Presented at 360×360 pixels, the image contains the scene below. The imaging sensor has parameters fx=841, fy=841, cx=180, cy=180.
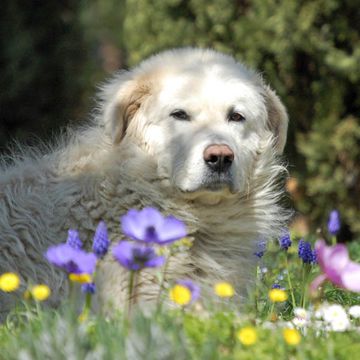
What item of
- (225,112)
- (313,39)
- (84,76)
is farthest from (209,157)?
(84,76)

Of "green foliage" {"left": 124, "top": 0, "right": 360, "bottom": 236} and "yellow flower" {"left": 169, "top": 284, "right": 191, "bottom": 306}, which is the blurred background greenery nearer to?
"green foliage" {"left": 124, "top": 0, "right": 360, "bottom": 236}

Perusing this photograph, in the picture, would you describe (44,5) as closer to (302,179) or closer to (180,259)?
(302,179)

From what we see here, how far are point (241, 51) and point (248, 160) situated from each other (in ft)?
19.9

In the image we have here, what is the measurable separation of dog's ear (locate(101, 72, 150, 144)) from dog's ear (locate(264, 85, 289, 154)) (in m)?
0.72

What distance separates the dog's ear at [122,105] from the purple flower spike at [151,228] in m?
1.69

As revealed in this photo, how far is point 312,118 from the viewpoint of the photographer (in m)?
10.4

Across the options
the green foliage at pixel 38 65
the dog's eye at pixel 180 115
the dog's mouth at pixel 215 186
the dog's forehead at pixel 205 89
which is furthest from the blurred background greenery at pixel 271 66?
the dog's mouth at pixel 215 186

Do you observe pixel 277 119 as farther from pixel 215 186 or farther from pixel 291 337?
pixel 291 337

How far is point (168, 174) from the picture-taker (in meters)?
4.37

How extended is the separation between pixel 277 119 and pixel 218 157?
2.83 feet

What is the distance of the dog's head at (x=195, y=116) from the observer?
13.7 ft

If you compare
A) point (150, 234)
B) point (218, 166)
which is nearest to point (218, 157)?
point (218, 166)

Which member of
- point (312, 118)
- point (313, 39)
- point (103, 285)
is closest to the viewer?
point (103, 285)

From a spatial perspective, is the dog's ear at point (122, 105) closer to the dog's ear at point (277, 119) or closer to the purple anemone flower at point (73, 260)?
the dog's ear at point (277, 119)
